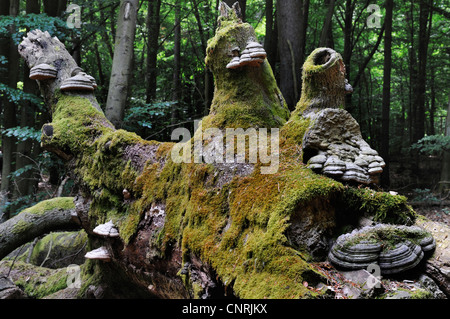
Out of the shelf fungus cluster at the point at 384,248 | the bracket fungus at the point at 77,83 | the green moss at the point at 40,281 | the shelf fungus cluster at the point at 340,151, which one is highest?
the bracket fungus at the point at 77,83

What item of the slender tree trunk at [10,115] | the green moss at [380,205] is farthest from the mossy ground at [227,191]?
the slender tree trunk at [10,115]

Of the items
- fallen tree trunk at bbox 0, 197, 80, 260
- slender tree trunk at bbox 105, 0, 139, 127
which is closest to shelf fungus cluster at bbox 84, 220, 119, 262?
fallen tree trunk at bbox 0, 197, 80, 260

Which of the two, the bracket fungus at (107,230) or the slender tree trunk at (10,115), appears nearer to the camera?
the bracket fungus at (107,230)

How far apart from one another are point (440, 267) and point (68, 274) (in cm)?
494

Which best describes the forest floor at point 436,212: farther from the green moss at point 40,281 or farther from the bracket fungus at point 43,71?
the bracket fungus at point 43,71

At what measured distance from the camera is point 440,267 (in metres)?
1.96

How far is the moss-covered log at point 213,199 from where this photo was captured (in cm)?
229

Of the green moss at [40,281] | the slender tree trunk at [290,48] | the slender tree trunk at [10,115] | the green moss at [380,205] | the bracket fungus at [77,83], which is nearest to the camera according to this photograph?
the green moss at [380,205]

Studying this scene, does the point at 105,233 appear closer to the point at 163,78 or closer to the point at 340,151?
the point at 340,151

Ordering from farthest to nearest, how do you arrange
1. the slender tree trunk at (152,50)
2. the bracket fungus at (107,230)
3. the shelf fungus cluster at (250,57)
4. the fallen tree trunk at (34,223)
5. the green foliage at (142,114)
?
the slender tree trunk at (152,50) < the green foliage at (142,114) < the fallen tree trunk at (34,223) < the bracket fungus at (107,230) < the shelf fungus cluster at (250,57)

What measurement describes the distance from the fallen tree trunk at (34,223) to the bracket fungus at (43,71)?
1.87 m

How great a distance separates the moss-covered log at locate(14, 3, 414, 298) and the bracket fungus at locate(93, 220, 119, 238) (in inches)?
2.7

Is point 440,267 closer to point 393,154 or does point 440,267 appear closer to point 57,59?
point 57,59

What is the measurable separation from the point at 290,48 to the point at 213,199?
17.7ft
